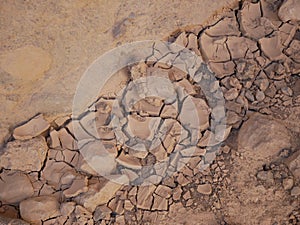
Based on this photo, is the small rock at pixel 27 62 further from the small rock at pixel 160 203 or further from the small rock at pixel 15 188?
the small rock at pixel 160 203

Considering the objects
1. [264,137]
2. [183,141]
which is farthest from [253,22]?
[183,141]

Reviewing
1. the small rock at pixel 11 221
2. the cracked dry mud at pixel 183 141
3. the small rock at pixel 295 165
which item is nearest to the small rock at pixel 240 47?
the cracked dry mud at pixel 183 141

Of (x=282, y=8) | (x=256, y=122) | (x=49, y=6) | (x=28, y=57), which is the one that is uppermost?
(x=49, y=6)

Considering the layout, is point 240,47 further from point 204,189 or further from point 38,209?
point 38,209

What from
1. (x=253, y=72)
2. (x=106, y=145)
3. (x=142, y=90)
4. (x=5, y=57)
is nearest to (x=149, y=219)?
(x=106, y=145)

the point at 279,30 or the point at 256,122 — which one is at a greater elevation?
the point at 279,30

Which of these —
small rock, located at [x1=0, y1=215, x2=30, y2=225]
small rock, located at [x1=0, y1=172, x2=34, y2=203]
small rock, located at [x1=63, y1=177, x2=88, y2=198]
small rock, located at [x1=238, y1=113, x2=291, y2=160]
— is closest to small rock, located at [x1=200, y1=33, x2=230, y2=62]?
small rock, located at [x1=238, y1=113, x2=291, y2=160]

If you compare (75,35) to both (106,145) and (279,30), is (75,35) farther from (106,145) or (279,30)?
(279,30)
